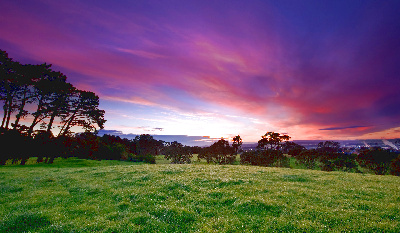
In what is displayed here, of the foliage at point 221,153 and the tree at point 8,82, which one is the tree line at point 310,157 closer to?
the foliage at point 221,153

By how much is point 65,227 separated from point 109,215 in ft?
6.97

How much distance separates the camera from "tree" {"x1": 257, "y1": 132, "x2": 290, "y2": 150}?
107312 mm

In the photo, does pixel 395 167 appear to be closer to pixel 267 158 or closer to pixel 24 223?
pixel 267 158

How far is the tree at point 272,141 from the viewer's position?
4225 inches

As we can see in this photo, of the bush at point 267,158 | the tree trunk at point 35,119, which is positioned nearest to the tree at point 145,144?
the bush at point 267,158

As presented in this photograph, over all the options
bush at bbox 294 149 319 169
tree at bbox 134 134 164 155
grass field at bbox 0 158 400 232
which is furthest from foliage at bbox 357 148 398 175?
tree at bbox 134 134 164 155

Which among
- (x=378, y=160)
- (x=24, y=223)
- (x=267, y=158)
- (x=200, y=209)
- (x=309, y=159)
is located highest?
(x=378, y=160)

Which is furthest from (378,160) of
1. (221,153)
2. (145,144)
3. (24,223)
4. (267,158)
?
(145,144)

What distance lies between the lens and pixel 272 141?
354ft

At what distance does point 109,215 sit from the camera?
1097cm

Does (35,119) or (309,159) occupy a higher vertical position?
(35,119)

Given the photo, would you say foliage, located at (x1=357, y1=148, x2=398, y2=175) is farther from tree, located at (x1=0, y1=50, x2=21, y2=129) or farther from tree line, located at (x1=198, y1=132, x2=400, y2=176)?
tree, located at (x1=0, y1=50, x2=21, y2=129)

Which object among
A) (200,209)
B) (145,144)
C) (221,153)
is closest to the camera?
(200,209)

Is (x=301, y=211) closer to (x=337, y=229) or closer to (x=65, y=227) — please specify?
(x=337, y=229)
